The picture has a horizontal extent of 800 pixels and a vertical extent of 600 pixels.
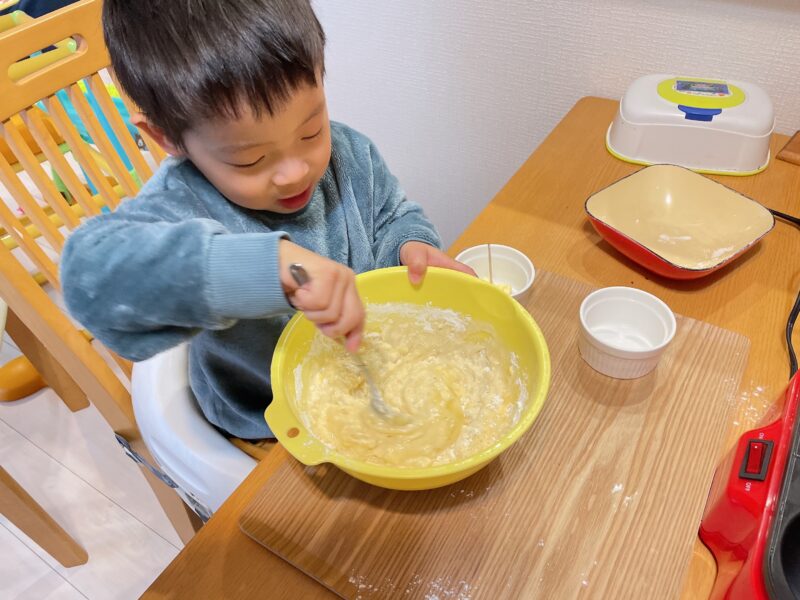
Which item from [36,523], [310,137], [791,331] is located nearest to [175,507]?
[36,523]

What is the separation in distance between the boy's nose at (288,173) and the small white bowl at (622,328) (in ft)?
1.25

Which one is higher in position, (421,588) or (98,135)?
(98,135)

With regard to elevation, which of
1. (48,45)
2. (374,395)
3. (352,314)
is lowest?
(374,395)

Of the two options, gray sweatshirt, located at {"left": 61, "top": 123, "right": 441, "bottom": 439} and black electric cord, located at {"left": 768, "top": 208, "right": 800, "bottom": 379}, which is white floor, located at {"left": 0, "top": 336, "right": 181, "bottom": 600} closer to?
gray sweatshirt, located at {"left": 61, "top": 123, "right": 441, "bottom": 439}

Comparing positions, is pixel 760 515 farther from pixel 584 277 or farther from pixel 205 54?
pixel 205 54

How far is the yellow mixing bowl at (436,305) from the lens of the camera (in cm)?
49

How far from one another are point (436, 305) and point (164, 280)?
1.05ft

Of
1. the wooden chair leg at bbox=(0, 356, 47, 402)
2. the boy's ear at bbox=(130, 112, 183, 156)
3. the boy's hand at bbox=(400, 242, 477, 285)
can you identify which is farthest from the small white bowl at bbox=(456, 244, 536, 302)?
the wooden chair leg at bbox=(0, 356, 47, 402)

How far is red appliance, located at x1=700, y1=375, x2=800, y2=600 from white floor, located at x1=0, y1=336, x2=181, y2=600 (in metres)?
1.20

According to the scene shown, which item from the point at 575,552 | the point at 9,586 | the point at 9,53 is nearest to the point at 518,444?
the point at 575,552

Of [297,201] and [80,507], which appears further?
[80,507]

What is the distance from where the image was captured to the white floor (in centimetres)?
129

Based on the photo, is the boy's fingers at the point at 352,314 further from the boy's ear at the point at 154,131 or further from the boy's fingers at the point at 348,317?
the boy's ear at the point at 154,131

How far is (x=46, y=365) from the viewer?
156 cm
